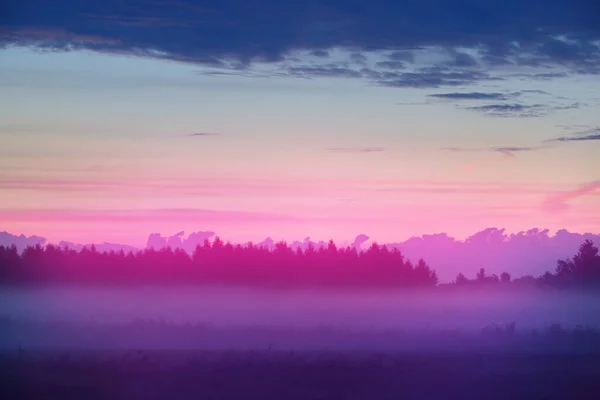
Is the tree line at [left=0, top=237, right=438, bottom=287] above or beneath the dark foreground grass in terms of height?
above

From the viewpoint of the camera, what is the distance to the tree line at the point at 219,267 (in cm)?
3619

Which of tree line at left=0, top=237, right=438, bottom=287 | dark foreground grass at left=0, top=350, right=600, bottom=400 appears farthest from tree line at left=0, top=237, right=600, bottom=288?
dark foreground grass at left=0, top=350, right=600, bottom=400

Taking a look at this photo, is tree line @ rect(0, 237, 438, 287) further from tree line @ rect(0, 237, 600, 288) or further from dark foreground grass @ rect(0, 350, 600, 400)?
dark foreground grass @ rect(0, 350, 600, 400)

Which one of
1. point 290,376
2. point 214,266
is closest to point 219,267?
point 214,266

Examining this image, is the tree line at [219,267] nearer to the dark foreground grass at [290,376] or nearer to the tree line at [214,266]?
the tree line at [214,266]

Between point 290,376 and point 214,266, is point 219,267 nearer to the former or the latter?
point 214,266

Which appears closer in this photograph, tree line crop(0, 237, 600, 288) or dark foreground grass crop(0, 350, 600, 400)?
dark foreground grass crop(0, 350, 600, 400)

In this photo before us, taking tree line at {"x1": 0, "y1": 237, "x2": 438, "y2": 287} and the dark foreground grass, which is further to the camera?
tree line at {"x1": 0, "y1": 237, "x2": 438, "y2": 287}

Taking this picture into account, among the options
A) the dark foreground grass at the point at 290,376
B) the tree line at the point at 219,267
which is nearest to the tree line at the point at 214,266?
the tree line at the point at 219,267

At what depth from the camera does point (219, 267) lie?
127 feet

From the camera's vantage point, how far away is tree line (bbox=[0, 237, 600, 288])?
36188 mm

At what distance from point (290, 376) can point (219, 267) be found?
15.4 metres

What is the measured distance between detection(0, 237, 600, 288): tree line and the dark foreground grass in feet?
30.4

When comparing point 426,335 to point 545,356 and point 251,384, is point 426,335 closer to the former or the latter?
point 545,356
